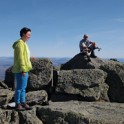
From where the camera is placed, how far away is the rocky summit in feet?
57.4

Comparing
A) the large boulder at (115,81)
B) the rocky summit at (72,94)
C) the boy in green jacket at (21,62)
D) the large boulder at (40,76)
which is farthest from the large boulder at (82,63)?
the boy in green jacket at (21,62)

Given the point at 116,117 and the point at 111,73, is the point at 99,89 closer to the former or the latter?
the point at 111,73

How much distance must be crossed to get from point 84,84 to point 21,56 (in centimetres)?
749

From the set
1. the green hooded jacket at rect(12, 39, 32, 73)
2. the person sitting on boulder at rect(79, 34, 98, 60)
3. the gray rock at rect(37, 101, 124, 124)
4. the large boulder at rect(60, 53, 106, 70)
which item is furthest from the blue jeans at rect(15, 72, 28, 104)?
the person sitting on boulder at rect(79, 34, 98, 60)

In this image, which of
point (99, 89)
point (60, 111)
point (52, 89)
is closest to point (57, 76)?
point (52, 89)

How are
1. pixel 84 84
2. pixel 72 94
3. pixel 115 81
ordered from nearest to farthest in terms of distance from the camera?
1. pixel 72 94
2. pixel 84 84
3. pixel 115 81

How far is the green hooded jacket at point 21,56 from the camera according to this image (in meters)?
16.9

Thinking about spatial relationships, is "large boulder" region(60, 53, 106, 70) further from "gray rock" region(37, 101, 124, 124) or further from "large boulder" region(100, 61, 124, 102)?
"gray rock" region(37, 101, 124, 124)

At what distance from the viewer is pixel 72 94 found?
22891 millimetres

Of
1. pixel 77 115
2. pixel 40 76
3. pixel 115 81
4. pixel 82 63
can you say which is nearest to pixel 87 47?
pixel 82 63

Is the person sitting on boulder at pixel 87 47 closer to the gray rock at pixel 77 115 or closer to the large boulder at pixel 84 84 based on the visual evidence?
the large boulder at pixel 84 84

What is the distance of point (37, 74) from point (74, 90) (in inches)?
125

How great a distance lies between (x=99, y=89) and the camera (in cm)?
2334

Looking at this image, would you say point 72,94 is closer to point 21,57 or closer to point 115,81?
point 115,81
